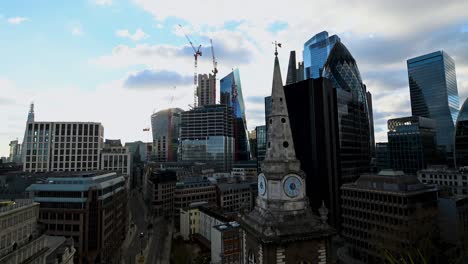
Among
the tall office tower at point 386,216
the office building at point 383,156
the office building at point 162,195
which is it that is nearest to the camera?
the tall office tower at point 386,216

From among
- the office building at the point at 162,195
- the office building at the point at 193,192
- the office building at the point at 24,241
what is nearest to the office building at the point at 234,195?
the office building at the point at 193,192

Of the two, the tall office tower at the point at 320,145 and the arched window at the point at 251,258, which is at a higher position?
the tall office tower at the point at 320,145

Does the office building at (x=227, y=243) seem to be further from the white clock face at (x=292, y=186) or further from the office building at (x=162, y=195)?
the office building at (x=162, y=195)

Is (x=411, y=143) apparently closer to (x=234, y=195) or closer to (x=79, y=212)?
(x=234, y=195)

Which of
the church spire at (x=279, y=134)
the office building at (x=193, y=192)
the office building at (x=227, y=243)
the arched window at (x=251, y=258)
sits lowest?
the office building at (x=227, y=243)

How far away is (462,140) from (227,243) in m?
124

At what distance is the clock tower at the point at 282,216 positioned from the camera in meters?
22.0

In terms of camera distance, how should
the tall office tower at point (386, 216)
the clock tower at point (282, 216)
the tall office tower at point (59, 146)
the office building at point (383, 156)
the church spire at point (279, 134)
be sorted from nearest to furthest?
the clock tower at point (282, 216)
the church spire at point (279, 134)
the tall office tower at point (386, 216)
the tall office tower at point (59, 146)
the office building at point (383, 156)

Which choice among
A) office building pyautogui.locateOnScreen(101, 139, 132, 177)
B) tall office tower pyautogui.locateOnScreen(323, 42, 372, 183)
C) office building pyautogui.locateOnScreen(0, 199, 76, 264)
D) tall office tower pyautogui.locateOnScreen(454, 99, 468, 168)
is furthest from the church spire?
office building pyautogui.locateOnScreen(101, 139, 132, 177)

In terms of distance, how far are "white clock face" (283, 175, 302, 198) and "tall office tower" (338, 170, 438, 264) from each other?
118ft

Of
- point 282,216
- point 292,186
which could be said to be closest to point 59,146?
point 292,186

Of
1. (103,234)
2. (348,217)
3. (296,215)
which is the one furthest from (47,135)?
(296,215)

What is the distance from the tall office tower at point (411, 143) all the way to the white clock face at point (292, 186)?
148542mm

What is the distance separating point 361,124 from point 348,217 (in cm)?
4984
